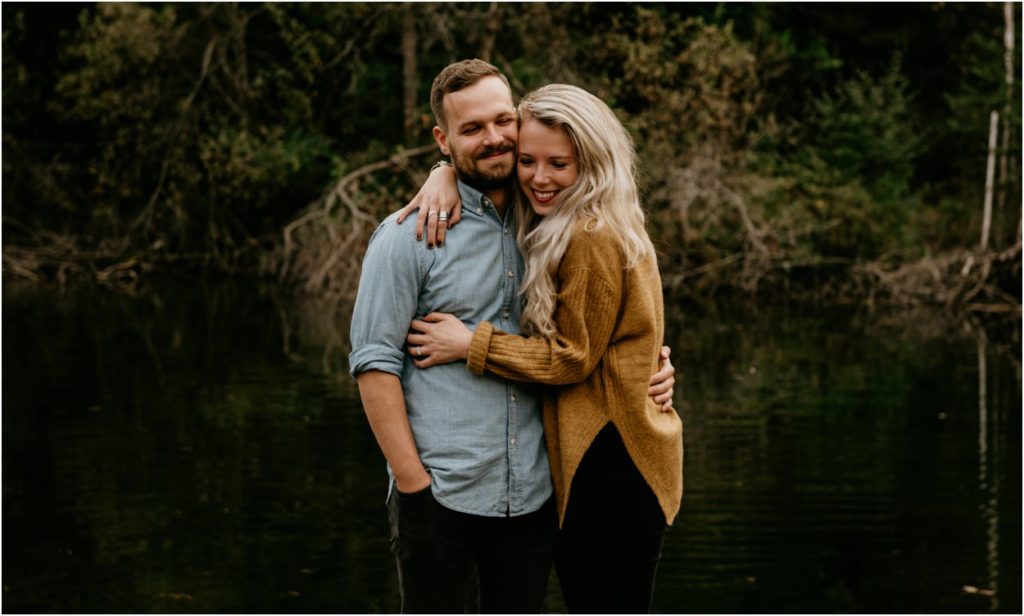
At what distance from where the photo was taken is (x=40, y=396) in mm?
11039

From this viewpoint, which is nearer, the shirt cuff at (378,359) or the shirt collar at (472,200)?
the shirt cuff at (378,359)

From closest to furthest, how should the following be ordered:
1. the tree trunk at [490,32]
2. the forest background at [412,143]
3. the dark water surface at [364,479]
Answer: the dark water surface at [364,479]
the forest background at [412,143]
the tree trunk at [490,32]

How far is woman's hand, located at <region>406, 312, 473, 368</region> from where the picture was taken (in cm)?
277

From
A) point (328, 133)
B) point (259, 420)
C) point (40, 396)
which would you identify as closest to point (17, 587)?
point (259, 420)

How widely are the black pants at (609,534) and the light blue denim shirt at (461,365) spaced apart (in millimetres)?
102

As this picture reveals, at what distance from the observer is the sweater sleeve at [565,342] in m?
2.79

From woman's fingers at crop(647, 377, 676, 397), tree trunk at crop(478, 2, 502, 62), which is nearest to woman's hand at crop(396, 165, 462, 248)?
woman's fingers at crop(647, 377, 676, 397)

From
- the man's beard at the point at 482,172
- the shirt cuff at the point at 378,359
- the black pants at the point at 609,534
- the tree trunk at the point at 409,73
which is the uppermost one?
the tree trunk at the point at 409,73

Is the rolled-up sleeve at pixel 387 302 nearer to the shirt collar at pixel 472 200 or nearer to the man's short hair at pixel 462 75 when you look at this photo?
the shirt collar at pixel 472 200

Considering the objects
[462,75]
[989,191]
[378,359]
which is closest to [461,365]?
[378,359]

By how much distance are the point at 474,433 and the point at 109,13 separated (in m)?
20.5

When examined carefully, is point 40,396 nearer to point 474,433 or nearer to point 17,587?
point 17,587

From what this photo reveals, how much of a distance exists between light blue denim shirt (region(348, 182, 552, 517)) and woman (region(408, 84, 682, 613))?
0.04m

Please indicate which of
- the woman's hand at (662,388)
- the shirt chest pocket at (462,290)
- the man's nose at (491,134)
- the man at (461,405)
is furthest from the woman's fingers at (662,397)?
the man's nose at (491,134)
